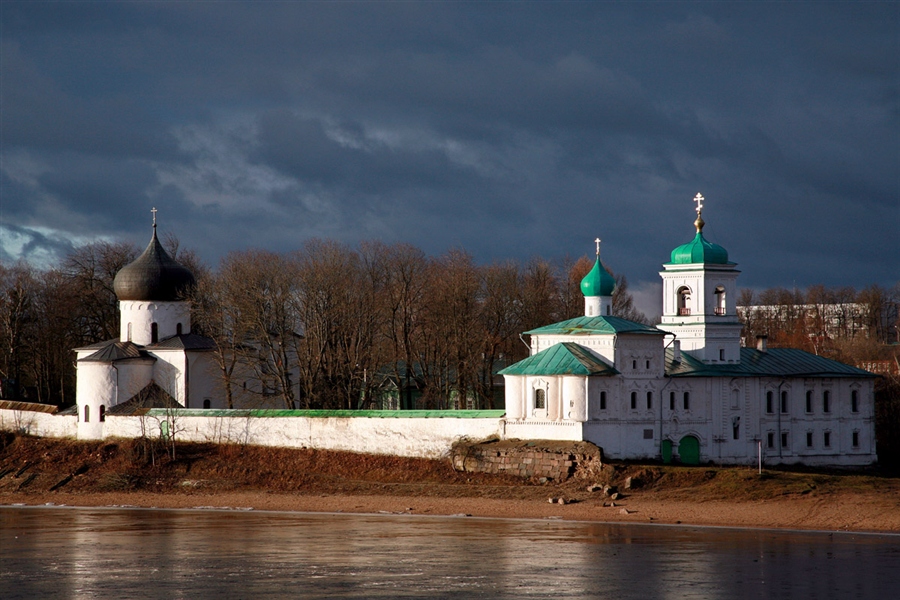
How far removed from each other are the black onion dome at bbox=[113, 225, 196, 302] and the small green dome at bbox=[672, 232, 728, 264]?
16.7m

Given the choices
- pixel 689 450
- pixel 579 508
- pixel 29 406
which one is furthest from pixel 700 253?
pixel 29 406

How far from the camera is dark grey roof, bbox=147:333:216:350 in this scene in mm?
43594

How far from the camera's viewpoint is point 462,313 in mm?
48719

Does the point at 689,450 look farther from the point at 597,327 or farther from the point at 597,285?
the point at 597,285

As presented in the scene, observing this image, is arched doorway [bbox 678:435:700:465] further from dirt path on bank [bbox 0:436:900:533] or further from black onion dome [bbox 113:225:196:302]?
black onion dome [bbox 113:225:196:302]

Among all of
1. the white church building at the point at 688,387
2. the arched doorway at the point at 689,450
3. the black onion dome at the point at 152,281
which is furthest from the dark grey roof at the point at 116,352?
the arched doorway at the point at 689,450

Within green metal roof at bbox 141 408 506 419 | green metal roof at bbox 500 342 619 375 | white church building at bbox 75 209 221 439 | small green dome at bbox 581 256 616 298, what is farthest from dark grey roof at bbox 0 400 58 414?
small green dome at bbox 581 256 616 298

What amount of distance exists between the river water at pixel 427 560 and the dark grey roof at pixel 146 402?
11.2m

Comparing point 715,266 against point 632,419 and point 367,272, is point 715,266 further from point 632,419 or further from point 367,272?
point 367,272

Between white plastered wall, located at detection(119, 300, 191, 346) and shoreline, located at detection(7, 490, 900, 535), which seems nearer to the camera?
shoreline, located at detection(7, 490, 900, 535)

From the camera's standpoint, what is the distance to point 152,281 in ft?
146

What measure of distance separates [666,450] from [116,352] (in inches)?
717

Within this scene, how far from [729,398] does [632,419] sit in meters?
3.92

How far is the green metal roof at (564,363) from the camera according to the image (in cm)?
3391
